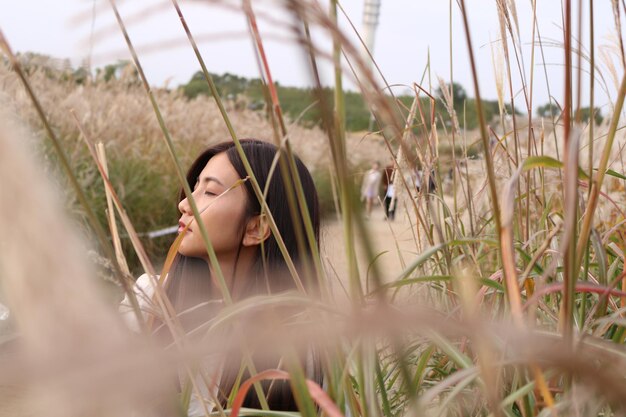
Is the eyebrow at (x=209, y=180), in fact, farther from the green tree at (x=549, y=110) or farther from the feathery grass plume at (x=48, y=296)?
the feathery grass plume at (x=48, y=296)

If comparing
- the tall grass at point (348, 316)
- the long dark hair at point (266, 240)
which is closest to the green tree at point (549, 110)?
the tall grass at point (348, 316)

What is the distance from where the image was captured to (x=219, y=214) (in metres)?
1.31

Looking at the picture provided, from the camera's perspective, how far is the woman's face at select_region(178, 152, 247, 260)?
1257 mm

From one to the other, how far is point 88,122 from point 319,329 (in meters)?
4.52

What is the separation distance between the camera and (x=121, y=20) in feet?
1.49

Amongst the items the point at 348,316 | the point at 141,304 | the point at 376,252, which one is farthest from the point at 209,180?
the point at 348,316

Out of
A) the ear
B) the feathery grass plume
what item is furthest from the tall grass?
the ear

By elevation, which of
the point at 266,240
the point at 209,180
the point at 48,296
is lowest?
the point at 266,240

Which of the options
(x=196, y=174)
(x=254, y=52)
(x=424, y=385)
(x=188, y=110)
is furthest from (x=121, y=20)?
(x=188, y=110)

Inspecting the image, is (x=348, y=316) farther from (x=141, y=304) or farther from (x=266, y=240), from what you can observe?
(x=266, y=240)

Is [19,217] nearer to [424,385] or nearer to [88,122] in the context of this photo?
[424,385]

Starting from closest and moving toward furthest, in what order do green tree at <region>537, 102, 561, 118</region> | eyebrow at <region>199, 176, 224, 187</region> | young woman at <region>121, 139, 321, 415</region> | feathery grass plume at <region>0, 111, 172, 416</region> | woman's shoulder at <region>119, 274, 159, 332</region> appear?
feathery grass plume at <region>0, 111, 172, 416</region>, woman's shoulder at <region>119, 274, 159, 332</region>, green tree at <region>537, 102, 561, 118</region>, young woman at <region>121, 139, 321, 415</region>, eyebrow at <region>199, 176, 224, 187</region>

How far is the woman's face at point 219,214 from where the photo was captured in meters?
1.26

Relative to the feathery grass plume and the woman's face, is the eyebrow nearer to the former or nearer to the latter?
the woman's face
